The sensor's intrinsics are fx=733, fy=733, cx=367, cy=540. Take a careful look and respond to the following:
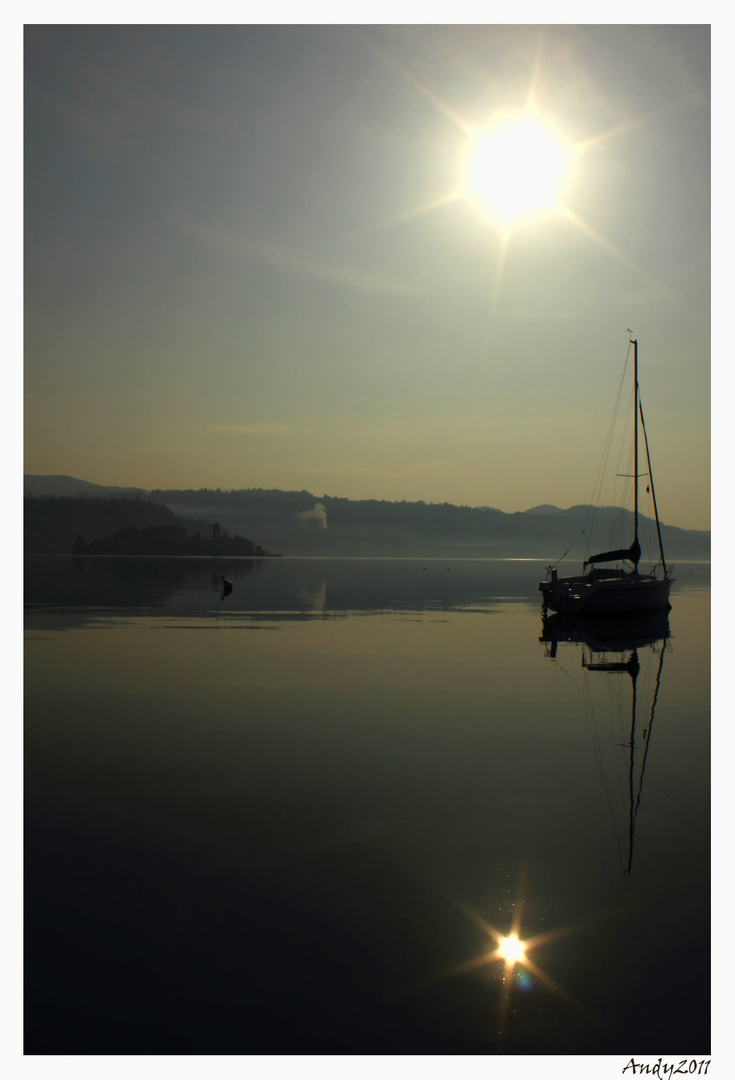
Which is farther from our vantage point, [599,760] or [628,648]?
[628,648]

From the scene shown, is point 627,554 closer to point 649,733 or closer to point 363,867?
point 649,733

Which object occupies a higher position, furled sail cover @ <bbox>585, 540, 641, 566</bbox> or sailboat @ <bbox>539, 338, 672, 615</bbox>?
furled sail cover @ <bbox>585, 540, 641, 566</bbox>

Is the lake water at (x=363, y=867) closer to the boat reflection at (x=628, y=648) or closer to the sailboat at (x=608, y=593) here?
the boat reflection at (x=628, y=648)

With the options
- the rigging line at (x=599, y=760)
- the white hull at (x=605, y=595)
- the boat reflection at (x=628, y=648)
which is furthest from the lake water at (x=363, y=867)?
the white hull at (x=605, y=595)

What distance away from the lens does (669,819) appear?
12.6m

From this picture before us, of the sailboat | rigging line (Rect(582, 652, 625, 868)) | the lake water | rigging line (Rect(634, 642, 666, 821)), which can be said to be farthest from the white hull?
the lake water

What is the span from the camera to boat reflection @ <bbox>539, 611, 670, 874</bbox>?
1513 cm

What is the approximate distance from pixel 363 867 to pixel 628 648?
93.8 feet

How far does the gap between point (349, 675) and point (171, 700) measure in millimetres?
6652

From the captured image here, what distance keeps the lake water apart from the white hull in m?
25.7

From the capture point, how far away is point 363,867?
10.3 metres

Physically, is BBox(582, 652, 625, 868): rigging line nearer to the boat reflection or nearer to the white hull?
the boat reflection

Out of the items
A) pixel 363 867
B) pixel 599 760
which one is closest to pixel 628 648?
pixel 599 760
